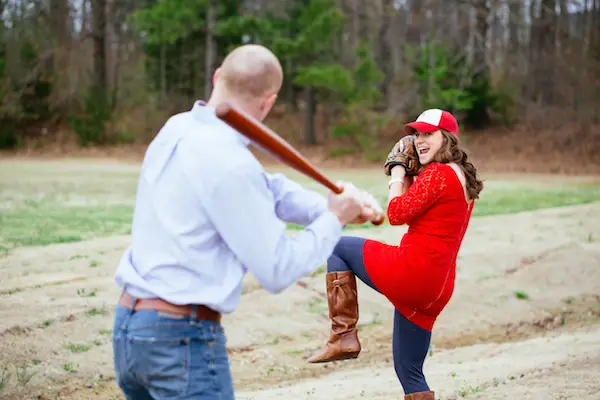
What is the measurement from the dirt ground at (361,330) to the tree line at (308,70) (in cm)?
1742

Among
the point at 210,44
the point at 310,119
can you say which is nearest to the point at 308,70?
the point at 310,119

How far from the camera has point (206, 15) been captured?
97.9 feet

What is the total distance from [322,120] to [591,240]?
71.9ft

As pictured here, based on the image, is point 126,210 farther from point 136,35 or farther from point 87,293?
point 136,35

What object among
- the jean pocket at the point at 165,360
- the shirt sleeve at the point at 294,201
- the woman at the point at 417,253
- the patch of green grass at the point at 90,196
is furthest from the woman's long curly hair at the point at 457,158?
the patch of green grass at the point at 90,196

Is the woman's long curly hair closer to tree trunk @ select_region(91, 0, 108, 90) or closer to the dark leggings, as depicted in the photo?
the dark leggings

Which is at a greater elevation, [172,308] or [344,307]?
[172,308]

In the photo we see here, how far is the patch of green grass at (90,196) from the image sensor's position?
36.7 ft

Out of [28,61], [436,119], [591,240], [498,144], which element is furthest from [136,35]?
[436,119]

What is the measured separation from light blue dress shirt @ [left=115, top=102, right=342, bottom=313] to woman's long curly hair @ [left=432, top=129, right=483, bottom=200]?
180cm

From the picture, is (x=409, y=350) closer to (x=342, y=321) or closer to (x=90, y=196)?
(x=342, y=321)

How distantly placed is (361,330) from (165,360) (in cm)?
586

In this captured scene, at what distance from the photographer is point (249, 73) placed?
7.90 feet

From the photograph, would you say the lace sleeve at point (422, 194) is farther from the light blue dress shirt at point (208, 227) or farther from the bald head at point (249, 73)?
the bald head at point (249, 73)
